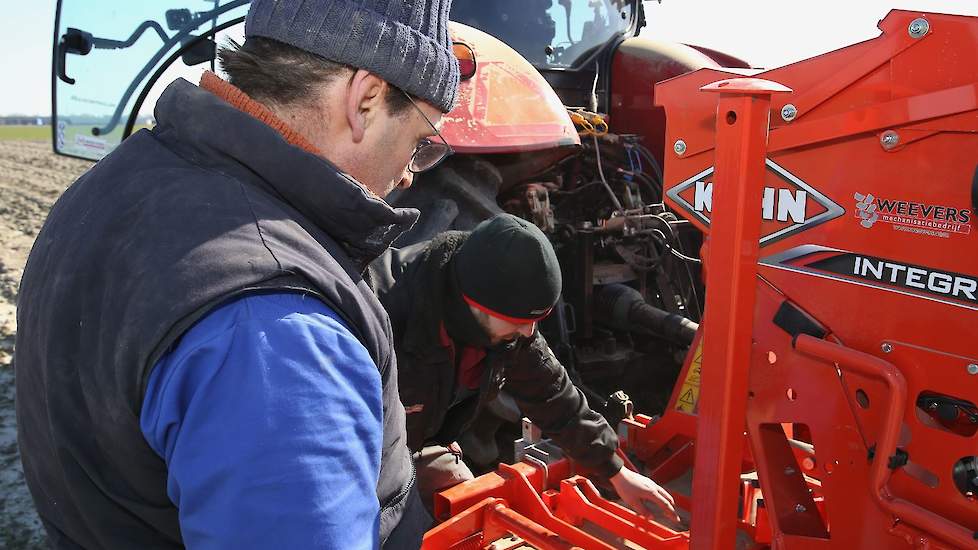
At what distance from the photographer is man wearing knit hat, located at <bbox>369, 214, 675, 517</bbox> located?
2.10m

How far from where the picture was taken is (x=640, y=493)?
7.82ft

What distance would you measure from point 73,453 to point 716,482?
125 centimetres

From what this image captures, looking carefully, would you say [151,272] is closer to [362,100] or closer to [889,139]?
[362,100]

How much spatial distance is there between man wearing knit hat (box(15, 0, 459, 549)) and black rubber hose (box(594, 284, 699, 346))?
238cm

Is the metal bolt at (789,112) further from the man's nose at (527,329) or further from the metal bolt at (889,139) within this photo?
the man's nose at (527,329)

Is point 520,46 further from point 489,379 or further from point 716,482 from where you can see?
point 716,482

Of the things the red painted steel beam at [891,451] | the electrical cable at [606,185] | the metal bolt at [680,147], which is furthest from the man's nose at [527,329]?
the electrical cable at [606,185]

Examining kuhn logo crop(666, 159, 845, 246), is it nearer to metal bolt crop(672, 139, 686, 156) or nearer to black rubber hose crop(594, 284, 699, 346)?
metal bolt crop(672, 139, 686, 156)

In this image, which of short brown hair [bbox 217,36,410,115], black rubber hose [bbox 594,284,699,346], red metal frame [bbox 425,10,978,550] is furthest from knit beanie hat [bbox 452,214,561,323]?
black rubber hose [bbox 594,284,699,346]

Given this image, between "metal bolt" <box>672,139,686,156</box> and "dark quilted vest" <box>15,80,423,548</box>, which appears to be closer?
"dark quilted vest" <box>15,80,423,548</box>

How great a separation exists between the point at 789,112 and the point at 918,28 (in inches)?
11.9

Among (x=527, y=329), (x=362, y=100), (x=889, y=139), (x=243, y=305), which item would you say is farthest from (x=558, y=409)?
(x=243, y=305)

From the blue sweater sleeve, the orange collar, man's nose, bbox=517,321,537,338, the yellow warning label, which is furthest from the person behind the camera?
the yellow warning label

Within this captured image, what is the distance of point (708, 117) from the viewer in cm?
192
